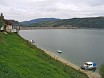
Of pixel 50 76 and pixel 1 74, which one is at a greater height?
pixel 1 74

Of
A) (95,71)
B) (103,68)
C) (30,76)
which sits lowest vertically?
(95,71)

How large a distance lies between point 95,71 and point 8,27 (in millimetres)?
35572

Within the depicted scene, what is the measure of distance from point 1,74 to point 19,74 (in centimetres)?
224

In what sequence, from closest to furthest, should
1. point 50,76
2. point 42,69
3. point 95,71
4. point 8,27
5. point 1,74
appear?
point 1,74, point 50,76, point 42,69, point 95,71, point 8,27

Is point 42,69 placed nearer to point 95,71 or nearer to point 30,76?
point 30,76

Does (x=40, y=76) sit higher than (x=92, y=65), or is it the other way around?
(x=40, y=76)

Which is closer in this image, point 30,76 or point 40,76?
point 30,76

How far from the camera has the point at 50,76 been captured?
96.1ft

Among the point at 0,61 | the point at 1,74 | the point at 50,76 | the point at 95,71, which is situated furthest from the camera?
the point at 95,71

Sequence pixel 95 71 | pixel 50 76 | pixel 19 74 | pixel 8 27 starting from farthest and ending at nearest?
pixel 8 27, pixel 95 71, pixel 50 76, pixel 19 74

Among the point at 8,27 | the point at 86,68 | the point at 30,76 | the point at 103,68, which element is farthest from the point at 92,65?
the point at 30,76

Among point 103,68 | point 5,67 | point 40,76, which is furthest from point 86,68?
point 5,67

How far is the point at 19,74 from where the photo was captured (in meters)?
24.2

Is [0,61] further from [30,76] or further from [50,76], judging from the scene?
[50,76]
